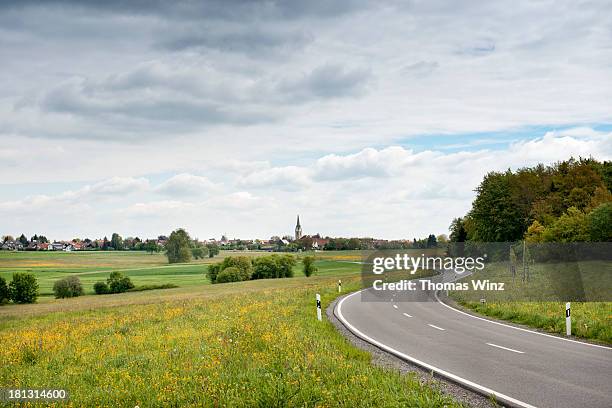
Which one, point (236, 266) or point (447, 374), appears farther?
point (236, 266)

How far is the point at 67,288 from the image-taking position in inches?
3120

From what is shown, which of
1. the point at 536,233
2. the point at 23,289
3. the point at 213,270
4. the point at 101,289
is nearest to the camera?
the point at 536,233

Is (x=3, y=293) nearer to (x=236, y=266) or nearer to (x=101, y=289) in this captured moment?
(x=101, y=289)

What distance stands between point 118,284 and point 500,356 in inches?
3140

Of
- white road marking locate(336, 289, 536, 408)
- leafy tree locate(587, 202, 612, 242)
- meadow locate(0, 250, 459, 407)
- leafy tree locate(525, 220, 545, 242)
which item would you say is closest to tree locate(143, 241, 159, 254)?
leafy tree locate(525, 220, 545, 242)

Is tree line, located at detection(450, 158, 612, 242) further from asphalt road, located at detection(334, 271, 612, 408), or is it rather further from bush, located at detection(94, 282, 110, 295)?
bush, located at detection(94, 282, 110, 295)

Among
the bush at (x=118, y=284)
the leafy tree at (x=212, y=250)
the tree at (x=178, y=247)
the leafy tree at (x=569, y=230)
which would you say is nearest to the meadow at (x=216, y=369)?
the leafy tree at (x=569, y=230)

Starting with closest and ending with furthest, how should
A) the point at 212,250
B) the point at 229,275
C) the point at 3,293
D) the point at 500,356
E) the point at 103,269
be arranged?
the point at 500,356 < the point at 3,293 < the point at 229,275 < the point at 103,269 < the point at 212,250

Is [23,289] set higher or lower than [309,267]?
A: lower

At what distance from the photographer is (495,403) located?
29.7 ft

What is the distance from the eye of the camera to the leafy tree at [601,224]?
4100cm

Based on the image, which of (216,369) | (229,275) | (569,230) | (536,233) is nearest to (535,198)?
(536,233)

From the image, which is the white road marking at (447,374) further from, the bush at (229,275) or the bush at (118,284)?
the bush at (229,275)

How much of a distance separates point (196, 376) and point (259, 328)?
6666 millimetres
